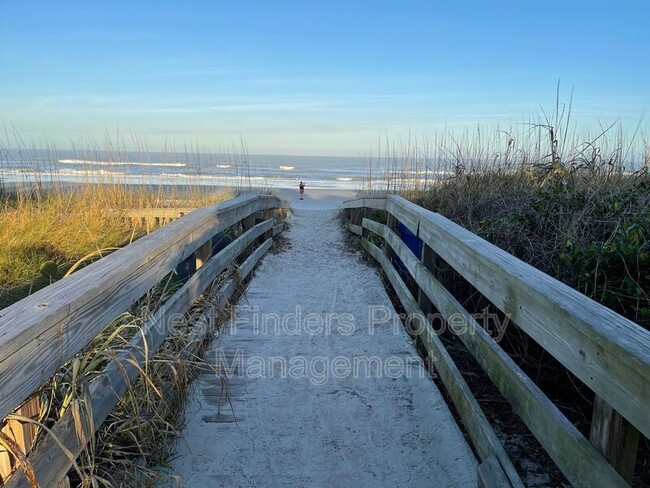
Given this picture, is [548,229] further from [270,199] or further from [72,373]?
[270,199]

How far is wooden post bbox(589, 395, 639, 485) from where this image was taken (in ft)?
5.04

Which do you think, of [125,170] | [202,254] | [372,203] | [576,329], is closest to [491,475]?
[576,329]

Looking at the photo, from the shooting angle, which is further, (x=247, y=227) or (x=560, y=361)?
(x=247, y=227)

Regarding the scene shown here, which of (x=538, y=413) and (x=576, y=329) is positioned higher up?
(x=576, y=329)

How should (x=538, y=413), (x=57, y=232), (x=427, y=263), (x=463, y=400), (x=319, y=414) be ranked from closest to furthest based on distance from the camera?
(x=538, y=413) < (x=463, y=400) < (x=319, y=414) < (x=427, y=263) < (x=57, y=232)

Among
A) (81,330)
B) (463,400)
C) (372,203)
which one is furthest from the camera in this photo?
(372,203)

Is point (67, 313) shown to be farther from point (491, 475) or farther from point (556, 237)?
point (556, 237)

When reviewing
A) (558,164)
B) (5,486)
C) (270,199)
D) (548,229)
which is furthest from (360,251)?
(5,486)

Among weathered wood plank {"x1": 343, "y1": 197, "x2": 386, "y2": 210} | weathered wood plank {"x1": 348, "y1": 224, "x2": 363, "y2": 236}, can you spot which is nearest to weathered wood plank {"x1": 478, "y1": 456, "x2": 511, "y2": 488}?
weathered wood plank {"x1": 343, "y1": 197, "x2": 386, "y2": 210}

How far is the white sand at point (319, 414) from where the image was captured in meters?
2.59

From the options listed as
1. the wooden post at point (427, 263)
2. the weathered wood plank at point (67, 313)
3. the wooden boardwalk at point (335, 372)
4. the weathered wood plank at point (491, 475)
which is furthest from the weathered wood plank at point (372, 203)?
the weathered wood plank at point (491, 475)

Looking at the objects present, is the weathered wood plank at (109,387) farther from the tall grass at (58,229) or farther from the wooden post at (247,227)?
the wooden post at (247,227)

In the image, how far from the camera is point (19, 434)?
162 cm

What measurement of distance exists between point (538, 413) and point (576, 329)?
0.51 metres
